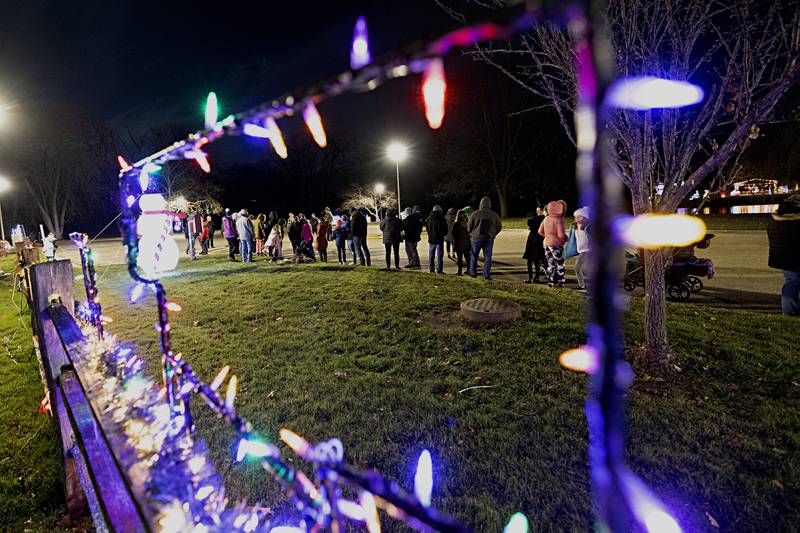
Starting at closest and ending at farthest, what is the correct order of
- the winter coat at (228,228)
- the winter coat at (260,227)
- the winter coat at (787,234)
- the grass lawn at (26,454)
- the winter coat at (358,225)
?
the grass lawn at (26,454) → the winter coat at (787,234) → the winter coat at (358,225) → the winter coat at (228,228) → the winter coat at (260,227)

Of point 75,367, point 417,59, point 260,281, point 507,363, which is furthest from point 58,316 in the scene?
point 260,281

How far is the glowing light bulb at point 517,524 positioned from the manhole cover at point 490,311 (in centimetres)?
365

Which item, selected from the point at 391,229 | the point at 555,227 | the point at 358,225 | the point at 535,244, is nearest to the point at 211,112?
the point at 555,227

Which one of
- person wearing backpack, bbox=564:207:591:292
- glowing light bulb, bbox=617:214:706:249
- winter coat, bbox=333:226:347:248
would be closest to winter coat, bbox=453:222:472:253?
person wearing backpack, bbox=564:207:591:292

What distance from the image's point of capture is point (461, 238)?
11352 millimetres

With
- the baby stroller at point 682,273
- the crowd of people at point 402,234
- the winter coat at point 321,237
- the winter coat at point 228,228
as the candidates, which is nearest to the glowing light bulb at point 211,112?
the baby stroller at point 682,273

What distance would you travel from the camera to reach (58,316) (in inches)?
127

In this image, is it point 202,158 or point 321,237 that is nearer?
point 202,158

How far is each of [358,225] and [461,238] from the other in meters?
3.23

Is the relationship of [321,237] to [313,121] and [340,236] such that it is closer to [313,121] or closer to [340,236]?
[340,236]

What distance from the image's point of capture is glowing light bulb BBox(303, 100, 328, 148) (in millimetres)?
1018

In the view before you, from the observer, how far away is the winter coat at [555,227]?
28.6 ft

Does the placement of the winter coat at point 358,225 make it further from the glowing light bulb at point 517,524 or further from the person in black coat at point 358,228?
the glowing light bulb at point 517,524

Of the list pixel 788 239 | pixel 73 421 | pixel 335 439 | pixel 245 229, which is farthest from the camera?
pixel 245 229
